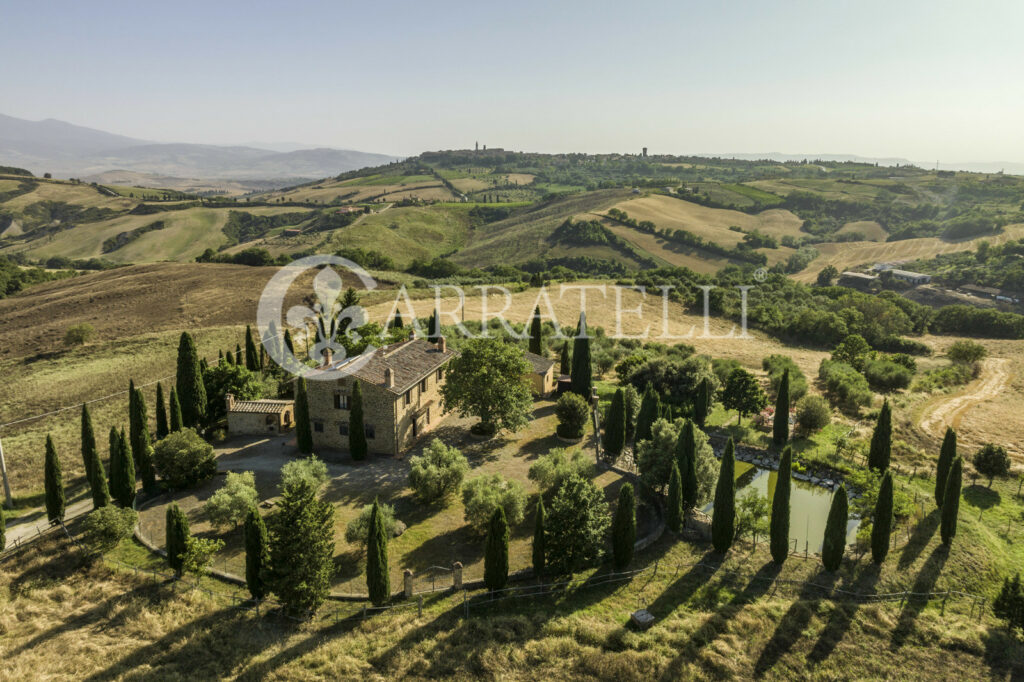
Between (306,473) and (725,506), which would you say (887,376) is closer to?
(725,506)

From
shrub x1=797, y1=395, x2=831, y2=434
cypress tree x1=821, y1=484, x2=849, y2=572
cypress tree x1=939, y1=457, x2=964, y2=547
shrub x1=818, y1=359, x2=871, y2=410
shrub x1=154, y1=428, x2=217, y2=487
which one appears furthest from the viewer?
shrub x1=818, y1=359, x2=871, y2=410

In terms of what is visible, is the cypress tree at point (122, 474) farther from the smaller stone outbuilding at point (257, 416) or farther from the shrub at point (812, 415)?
the shrub at point (812, 415)

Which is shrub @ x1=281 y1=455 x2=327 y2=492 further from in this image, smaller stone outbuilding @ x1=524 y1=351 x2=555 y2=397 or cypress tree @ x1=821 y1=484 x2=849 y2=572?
cypress tree @ x1=821 y1=484 x2=849 y2=572

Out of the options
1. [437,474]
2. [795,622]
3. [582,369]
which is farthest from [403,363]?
[795,622]

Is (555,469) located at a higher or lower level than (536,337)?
lower

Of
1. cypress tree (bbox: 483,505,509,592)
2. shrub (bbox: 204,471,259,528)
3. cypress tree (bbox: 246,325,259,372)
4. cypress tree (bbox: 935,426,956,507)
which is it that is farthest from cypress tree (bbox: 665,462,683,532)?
Result: cypress tree (bbox: 246,325,259,372)

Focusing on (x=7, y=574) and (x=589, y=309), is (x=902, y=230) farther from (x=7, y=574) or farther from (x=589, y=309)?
(x=7, y=574)

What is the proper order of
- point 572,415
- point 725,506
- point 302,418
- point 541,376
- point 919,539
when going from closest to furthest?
point 725,506
point 919,539
point 302,418
point 572,415
point 541,376
